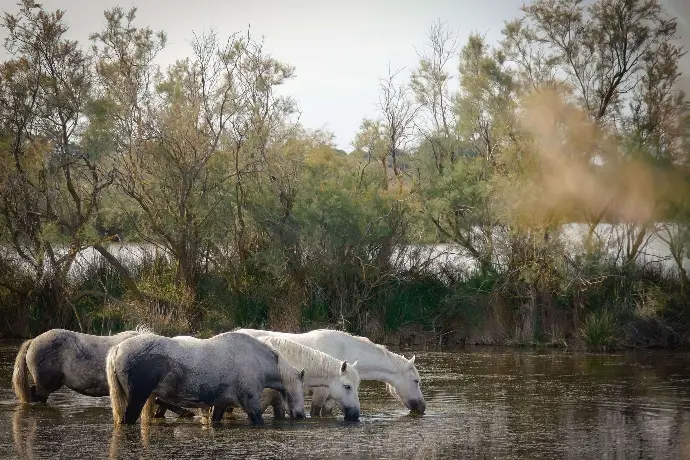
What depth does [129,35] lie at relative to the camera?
26.6 m

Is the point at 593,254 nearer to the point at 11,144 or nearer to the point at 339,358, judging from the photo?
the point at 339,358

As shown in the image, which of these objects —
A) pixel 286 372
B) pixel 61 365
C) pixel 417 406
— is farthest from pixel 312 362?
pixel 61 365

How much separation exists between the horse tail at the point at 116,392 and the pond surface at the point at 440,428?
0.67 ft

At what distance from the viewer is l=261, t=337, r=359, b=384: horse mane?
12.7 meters

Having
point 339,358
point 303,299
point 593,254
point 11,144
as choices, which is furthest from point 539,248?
point 11,144

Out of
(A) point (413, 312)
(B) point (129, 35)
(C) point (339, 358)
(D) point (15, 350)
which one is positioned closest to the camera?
(C) point (339, 358)

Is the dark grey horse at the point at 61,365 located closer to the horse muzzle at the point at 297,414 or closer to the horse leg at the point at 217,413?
the horse leg at the point at 217,413

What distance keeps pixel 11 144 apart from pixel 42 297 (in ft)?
12.5

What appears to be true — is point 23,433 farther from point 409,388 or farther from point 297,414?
point 409,388

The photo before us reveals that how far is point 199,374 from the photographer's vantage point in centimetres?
1188

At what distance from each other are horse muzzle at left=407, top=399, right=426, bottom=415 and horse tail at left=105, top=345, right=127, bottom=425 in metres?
3.75

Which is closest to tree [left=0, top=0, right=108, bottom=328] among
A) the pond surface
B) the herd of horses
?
the pond surface

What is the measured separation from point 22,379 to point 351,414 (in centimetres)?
453

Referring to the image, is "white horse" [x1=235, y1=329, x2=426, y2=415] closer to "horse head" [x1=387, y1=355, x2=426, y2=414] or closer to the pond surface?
"horse head" [x1=387, y1=355, x2=426, y2=414]
